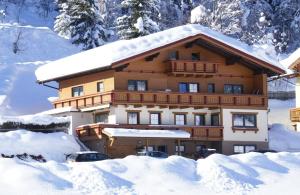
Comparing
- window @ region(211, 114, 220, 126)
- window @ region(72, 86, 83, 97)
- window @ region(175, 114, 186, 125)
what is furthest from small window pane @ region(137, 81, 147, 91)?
window @ region(211, 114, 220, 126)

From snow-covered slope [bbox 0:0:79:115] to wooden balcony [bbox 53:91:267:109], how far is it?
9.76m

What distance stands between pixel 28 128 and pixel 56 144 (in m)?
2.27

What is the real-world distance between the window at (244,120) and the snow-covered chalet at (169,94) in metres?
0.07

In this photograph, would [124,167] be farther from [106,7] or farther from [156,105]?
[106,7]

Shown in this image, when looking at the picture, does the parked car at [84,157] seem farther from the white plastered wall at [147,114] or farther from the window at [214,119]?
the window at [214,119]

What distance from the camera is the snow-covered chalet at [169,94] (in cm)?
4944

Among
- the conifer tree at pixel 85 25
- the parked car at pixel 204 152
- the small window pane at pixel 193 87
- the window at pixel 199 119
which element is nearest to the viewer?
the parked car at pixel 204 152

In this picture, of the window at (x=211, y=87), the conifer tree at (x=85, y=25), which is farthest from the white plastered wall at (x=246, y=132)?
the conifer tree at (x=85, y=25)

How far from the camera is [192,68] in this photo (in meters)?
52.5

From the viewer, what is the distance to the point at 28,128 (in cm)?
4700

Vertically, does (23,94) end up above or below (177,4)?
Result: below

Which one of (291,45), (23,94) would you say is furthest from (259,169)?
(291,45)

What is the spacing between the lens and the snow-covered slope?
2525 inches

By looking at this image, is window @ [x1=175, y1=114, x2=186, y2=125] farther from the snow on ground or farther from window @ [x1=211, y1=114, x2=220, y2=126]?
the snow on ground
